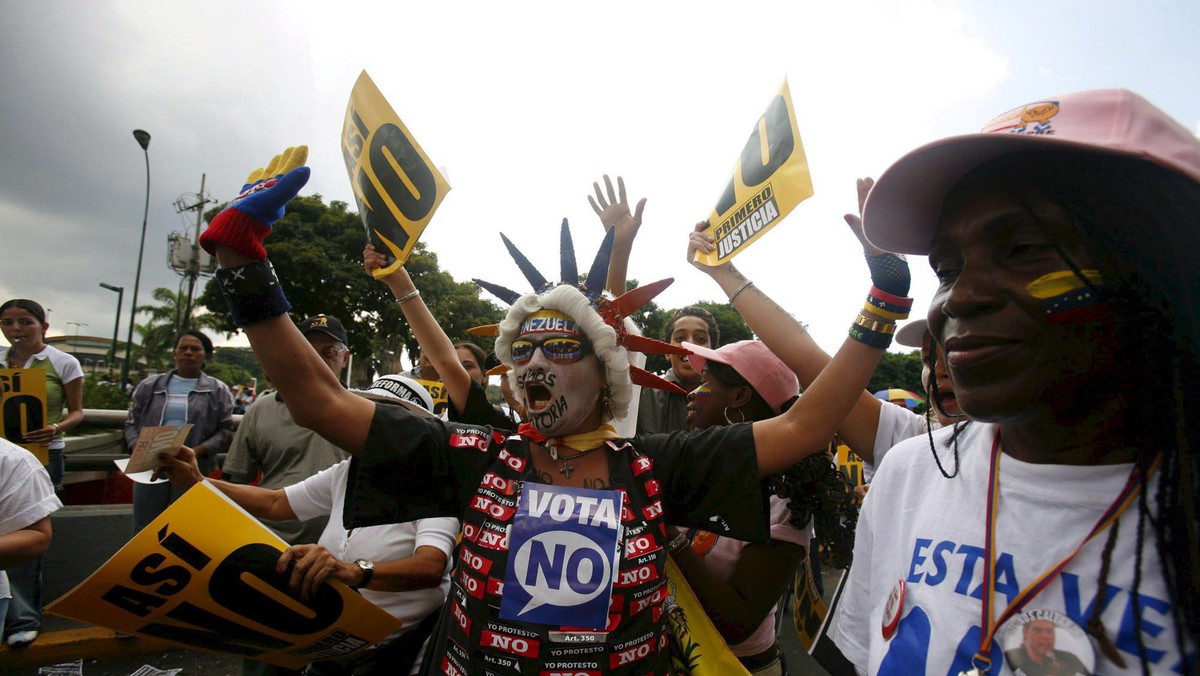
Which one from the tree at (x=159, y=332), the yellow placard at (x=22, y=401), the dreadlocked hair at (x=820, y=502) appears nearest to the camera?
the dreadlocked hair at (x=820, y=502)

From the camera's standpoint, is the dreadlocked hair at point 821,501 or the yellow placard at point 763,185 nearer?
the dreadlocked hair at point 821,501

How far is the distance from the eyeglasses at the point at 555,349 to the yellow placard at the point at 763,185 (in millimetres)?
838

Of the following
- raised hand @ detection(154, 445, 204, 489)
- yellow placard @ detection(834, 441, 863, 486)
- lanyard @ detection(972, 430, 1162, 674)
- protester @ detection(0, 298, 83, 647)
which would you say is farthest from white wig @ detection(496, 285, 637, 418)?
protester @ detection(0, 298, 83, 647)

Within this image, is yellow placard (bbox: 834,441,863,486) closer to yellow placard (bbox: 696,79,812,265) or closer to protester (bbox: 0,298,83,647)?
yellow placard (bbox: 696,79,812,265)

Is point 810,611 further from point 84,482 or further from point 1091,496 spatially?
point 84,482

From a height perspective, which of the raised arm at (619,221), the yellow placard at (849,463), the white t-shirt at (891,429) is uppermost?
the raised arm at (619,221)

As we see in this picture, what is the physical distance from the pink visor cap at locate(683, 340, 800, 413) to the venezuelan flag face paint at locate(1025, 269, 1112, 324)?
1598 mm

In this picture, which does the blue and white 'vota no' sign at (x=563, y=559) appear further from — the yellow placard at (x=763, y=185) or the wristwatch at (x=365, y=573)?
the yellow placard at (x=763, y=185)

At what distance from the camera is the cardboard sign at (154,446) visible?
2.47 m

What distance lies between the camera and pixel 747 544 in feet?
7.09

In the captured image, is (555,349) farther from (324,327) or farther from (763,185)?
(324,327)

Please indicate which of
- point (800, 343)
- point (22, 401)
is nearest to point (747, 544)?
point (800, 343)

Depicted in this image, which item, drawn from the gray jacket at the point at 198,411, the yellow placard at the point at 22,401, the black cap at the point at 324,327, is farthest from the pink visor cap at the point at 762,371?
the yellow placard at the point at 22,401

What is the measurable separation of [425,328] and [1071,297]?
7.75 feet
